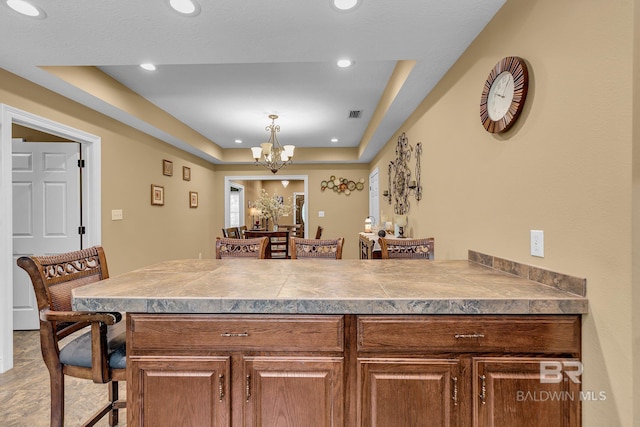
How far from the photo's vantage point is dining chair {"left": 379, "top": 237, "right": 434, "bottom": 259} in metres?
2.30

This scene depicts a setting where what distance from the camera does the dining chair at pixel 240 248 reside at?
8.00 feet

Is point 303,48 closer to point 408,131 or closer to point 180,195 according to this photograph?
point 408,131

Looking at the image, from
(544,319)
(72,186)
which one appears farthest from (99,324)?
(72,186)

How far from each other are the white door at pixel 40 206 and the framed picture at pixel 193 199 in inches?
98.0

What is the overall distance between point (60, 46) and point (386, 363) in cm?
275

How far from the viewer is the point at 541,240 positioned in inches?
54.2

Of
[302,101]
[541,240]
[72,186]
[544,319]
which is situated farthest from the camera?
[302,101]

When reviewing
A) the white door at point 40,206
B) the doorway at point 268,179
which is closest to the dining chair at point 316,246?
the white door at point 40,206

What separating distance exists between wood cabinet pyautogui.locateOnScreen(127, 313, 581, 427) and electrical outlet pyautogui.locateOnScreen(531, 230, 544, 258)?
1.08ft

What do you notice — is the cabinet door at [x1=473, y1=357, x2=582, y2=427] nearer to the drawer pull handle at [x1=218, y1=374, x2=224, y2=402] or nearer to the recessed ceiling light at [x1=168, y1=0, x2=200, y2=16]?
the drawer pull handle at [x1=218, y1=374, x2=224, y2=402]

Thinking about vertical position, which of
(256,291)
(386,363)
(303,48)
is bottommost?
(386,363)

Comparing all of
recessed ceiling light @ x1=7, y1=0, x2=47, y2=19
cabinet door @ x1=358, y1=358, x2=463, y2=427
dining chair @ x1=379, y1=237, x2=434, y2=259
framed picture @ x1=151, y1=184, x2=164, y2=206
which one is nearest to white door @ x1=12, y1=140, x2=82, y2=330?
framed picture @ x1=151, y1=184, x2=164, y2=206

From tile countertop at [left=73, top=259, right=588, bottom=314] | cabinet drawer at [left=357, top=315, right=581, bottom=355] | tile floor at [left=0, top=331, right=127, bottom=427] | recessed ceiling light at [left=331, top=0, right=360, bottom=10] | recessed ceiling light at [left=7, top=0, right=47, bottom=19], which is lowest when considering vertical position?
tile floor at [left=0, top=331, right=127, bottom=427]

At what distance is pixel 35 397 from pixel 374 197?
5253mm
